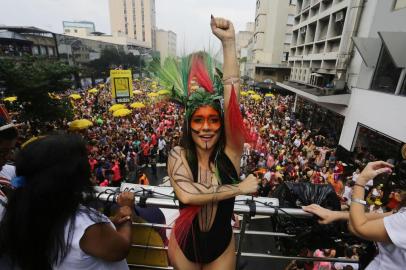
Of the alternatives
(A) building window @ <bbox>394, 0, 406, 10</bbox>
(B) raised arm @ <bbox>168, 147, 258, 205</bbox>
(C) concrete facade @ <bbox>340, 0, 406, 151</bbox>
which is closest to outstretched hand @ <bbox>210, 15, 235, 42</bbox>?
(B) raised arm @ <bbox>168, 147, 258, 205</bbox>

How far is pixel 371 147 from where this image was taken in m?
11.2

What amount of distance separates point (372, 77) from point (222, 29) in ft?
42.7

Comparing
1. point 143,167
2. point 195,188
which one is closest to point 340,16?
point 143,167

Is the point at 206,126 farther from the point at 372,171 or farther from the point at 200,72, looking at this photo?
the point at 372,171

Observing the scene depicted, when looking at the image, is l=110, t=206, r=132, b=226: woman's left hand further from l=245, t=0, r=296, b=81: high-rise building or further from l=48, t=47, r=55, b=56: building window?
l=245, t=0, r=296, b=81: high-rise building

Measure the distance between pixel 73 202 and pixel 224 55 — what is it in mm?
1309

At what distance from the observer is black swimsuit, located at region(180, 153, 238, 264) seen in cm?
162

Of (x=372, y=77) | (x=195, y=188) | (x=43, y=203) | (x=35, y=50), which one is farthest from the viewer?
(x=35, y=50)

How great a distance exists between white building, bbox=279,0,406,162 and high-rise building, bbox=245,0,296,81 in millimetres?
22346

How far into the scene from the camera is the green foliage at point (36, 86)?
996 cm

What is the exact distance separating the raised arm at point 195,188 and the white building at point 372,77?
9887mm

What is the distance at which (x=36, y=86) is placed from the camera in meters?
10.0

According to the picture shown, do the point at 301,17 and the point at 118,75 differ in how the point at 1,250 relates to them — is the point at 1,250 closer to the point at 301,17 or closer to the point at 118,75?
the point at 118,75

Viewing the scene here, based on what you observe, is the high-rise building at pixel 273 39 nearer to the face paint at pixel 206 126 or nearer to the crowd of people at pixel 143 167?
the crowd of people at pixel 143 167
